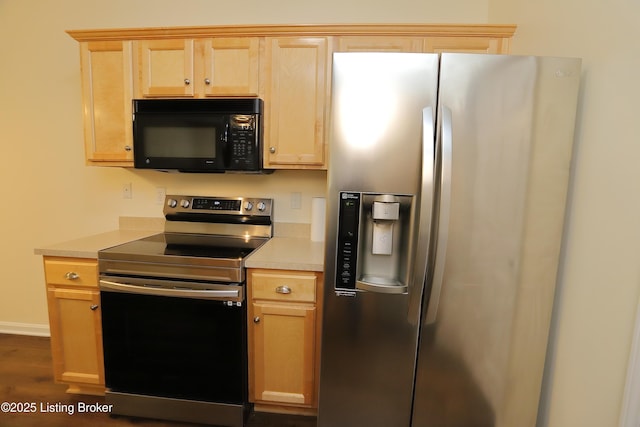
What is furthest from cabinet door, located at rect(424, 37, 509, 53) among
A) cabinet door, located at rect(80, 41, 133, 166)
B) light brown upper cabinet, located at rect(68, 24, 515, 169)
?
cabinet door, located at rect(80, 41, 133, 166)

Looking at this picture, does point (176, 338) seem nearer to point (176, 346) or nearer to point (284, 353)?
point (176, 346)

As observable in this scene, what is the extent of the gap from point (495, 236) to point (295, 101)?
1245 mm

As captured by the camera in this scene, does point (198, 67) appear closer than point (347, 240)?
No

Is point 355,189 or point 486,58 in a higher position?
point 486,58

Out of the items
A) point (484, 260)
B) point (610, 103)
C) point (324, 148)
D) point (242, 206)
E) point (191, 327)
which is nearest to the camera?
point (610, 103)

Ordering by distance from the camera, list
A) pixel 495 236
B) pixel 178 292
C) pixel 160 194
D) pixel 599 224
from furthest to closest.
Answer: pixel 160 194, pixel 178 292, pixel 495 236, pixel 599 224

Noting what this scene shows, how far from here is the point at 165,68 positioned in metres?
1.80

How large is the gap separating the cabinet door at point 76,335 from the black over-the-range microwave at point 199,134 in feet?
2.67

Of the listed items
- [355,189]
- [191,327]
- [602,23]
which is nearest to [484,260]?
[355,189]

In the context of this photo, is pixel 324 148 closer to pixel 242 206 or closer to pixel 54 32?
pixel 242 206

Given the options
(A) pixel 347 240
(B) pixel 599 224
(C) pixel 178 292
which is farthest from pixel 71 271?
(B) pixel 599 224

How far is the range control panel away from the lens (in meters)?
2.09

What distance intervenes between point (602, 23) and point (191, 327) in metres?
2.15

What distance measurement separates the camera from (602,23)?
108 centimetres
